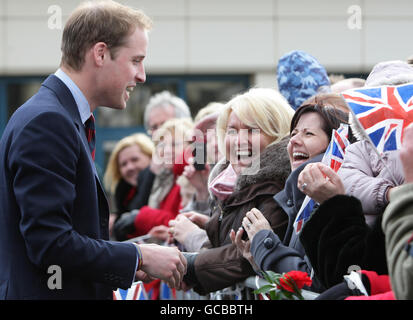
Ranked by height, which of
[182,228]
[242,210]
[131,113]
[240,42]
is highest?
[240,42]

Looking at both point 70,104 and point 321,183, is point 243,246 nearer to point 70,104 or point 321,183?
point 321,183

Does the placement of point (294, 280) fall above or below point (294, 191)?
below

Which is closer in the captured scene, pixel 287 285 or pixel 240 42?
pixel 287 285

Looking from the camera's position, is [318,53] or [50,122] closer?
[50,122]

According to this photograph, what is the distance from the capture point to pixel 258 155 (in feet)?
12.6

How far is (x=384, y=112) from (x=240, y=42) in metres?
11.5

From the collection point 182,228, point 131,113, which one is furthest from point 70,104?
point 131,113

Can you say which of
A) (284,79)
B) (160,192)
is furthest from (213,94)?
(284,79)

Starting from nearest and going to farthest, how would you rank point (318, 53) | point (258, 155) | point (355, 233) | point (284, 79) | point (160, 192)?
point (355, 233), point (258, 155), point (284, 79), point (160, 192), point (318, 53)

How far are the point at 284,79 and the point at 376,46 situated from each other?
988cm

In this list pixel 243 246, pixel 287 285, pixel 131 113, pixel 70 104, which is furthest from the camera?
pixel 131 113

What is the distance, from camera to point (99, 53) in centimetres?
300

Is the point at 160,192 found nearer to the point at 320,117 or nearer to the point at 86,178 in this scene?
the point at 320,117

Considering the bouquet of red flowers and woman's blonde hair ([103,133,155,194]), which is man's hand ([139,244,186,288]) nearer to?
the bouquet of red flowers
